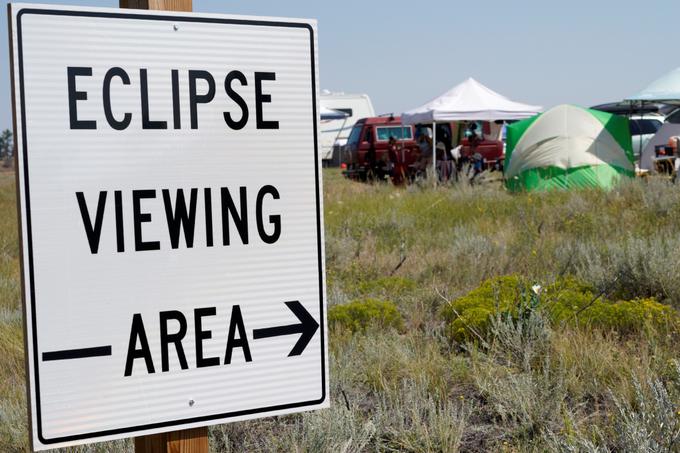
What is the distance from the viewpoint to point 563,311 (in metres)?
4.89

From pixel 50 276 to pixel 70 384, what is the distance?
0.20 m

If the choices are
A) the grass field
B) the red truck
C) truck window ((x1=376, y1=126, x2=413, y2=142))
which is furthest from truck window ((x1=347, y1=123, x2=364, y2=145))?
the grass field

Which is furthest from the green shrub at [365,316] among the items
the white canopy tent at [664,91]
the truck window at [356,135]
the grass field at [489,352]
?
the truck window at [356,135]

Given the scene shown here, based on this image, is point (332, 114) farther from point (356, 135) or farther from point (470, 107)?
point (470, 107)

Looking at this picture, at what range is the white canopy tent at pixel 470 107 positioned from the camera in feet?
57.7

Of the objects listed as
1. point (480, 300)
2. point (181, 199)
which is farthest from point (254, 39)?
point (480, 300)

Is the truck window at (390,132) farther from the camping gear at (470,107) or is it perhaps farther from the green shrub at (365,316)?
the green shrub at (365,316)

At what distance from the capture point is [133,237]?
1.58 metres

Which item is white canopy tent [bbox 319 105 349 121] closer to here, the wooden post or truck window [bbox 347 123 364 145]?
truck window [bbox 347 123 364 145]

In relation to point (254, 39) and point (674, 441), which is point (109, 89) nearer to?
point (254, 39)

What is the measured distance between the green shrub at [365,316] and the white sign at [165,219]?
11.2 feet

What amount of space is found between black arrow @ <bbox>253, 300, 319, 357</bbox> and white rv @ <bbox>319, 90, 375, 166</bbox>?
28330 millimetres

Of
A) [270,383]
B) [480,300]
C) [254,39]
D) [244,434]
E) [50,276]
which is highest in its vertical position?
[254,39]

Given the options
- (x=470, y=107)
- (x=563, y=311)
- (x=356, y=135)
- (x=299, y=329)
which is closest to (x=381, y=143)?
(x=356, y=135)
